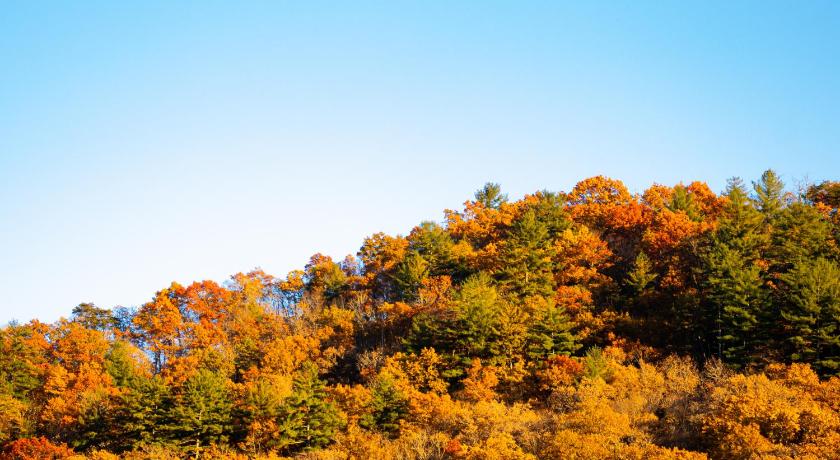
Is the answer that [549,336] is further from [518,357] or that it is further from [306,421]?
[306,421]

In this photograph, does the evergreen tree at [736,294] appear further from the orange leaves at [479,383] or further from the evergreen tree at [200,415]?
the evergreen tree at [200,415]

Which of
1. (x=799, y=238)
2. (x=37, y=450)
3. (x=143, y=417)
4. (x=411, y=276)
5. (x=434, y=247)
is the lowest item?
(x=37, y=450)

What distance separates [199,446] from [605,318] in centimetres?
3745

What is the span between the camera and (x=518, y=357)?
55.9 metres

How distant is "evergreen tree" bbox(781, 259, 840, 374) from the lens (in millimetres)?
45250

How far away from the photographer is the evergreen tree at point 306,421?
4878 centimetres

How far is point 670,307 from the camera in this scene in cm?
5953

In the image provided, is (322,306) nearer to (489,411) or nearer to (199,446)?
(199,446)

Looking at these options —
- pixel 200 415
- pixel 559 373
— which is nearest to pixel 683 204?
pixel 559 373

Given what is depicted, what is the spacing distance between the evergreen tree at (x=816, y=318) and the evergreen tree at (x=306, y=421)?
3495 centimetres

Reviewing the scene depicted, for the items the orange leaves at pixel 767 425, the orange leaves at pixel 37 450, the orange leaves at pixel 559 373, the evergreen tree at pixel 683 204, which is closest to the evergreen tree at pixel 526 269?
the orange leaves at pixel 559 373

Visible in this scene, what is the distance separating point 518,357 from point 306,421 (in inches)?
756

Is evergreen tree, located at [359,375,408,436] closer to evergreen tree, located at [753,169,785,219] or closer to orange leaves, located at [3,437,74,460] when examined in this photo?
orange leaves, located at [3,437,74,460]

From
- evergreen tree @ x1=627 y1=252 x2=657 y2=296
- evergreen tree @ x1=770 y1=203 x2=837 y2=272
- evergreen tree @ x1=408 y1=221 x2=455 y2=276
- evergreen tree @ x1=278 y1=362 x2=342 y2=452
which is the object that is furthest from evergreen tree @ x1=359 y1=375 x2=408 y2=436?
evergreen tree @ x1=770 y1=203 x2=837 y2=272
